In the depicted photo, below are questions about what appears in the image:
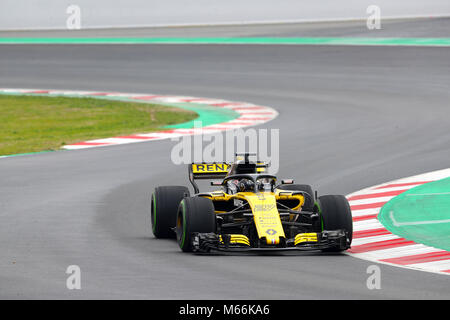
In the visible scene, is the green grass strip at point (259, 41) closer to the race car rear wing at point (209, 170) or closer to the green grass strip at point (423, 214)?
the green grass strip at point (423, 214)

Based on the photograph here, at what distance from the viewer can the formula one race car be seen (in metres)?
9.52

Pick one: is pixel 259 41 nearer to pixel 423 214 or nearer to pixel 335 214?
pixel 423 214

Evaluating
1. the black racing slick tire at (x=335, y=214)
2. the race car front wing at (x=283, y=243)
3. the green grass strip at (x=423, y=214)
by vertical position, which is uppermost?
the black racing slick tire at (x=335, y=214)

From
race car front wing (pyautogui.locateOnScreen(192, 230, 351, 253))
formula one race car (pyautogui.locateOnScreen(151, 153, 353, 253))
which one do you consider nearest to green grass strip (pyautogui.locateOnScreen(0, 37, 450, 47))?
formula one race car (pyautogui.locateOnScreen(151, 153, 353, 253))

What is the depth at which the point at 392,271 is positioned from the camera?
8703 millimetres

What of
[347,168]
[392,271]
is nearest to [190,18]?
[347,168]

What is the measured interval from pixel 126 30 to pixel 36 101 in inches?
476

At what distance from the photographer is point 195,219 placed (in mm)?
9547

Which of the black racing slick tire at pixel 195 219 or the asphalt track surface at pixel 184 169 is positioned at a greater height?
the black racing slick tire at pixel 195 219

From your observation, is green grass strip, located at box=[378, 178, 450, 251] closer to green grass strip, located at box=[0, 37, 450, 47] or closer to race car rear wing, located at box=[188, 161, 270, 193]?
race car rear wing, located at box=[188, 161, 270, 193]

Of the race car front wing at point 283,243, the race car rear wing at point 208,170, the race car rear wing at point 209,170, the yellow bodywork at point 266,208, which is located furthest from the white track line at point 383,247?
the race car rear wing at point 208,170

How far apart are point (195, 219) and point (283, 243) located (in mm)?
911

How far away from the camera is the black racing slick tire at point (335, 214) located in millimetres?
9789

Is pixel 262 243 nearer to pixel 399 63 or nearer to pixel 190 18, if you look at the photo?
pixel 399 63
